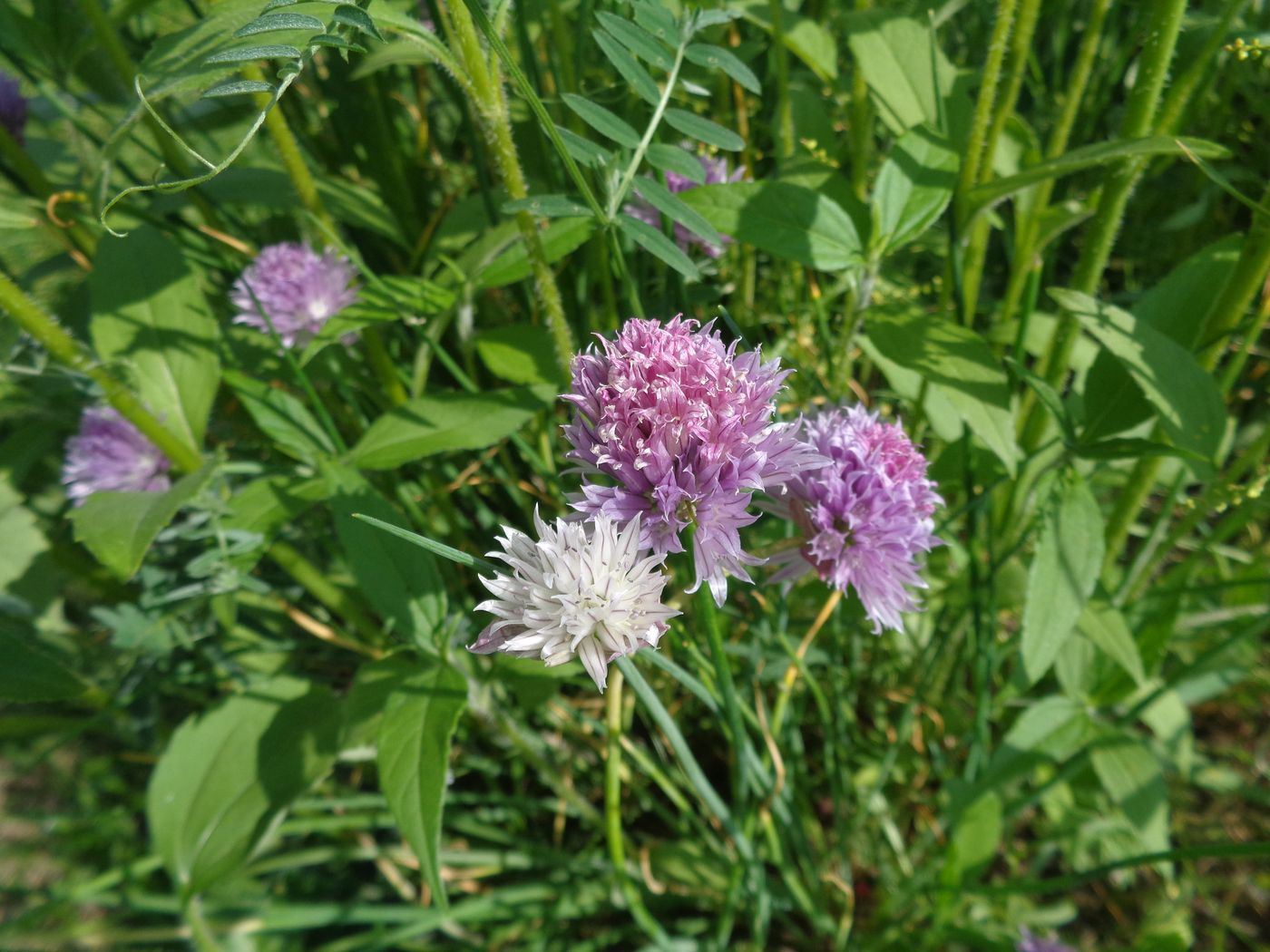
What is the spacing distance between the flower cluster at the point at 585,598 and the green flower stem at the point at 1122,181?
31.0 inches

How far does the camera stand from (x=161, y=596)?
4.00 feet

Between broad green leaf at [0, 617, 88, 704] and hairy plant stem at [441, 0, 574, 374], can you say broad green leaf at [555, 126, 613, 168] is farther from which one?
broad green leaf at [0, 617, 88, 704]

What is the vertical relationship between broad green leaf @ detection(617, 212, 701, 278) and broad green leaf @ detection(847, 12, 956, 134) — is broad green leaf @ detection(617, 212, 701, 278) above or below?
below

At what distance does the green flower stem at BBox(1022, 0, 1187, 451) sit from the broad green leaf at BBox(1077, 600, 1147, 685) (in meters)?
0.24

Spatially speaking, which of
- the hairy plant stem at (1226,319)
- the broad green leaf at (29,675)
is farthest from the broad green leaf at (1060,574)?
the broad green leaf at (29,675)

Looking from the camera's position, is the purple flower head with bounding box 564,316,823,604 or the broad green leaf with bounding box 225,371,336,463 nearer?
the purple flower head with bounding box 564,316,823,604

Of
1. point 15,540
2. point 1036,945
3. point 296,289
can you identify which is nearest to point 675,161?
point 296,289

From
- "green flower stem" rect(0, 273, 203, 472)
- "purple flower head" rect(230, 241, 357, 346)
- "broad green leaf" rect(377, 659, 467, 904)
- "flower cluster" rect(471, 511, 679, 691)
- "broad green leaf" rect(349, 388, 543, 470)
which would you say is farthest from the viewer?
"purple flower head" rect(230, 241, 357, 346)

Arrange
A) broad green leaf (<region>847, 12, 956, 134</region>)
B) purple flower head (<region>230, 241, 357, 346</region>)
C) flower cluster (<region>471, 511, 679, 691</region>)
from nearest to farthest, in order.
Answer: flower cluster (<region>471, 511, 679, 691</region>)
broad green leaf (<region>847, 12, 956, 134</region>)
purple flower head (<region>230, 241, 357, 346</region>)

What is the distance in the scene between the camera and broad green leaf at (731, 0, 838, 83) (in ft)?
3.91

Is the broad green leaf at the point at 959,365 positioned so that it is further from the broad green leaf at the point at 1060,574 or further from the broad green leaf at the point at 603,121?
the broad green leaf at the point at 603,121

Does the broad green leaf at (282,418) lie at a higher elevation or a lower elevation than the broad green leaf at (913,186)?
lower

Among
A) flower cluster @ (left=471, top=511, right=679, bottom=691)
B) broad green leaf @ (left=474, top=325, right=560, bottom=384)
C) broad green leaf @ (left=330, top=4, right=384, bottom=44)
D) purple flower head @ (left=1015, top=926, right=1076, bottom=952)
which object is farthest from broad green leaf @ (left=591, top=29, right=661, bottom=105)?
purple flower head @ (left=1015, top=926, right=1076, bottom=952)

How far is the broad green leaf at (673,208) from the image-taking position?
34.0 inches
